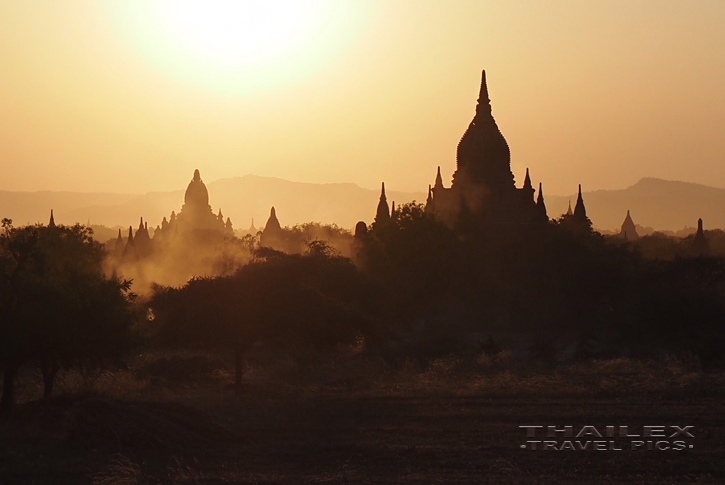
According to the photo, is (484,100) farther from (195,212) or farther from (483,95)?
(195,212)

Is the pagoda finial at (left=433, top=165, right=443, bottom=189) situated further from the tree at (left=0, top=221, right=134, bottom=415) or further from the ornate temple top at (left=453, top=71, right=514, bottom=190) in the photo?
the tree at (left=0, top=221, right=134, bottom=415)

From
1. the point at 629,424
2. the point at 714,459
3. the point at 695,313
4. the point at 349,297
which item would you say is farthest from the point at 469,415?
the point at 695,313

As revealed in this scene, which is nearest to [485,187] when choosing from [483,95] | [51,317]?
[483,95]

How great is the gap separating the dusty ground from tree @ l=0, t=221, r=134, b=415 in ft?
3.46

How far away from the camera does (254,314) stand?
120ft

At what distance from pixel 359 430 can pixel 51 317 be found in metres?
7.69

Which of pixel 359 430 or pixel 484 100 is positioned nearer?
pixel 359 430

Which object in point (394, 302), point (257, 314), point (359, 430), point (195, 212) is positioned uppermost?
point (195, 212)

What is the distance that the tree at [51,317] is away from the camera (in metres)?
27.9

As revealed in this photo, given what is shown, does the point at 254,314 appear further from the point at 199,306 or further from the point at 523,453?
the point at 523,453

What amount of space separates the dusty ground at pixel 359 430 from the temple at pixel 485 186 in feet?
131

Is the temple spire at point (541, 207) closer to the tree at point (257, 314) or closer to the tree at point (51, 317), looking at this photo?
the tree at point (257, 314)

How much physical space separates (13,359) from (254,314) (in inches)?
388

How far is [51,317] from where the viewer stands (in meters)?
28.2
